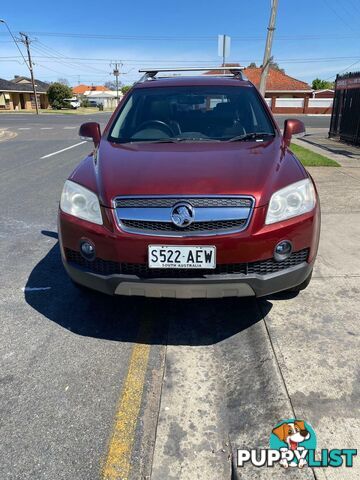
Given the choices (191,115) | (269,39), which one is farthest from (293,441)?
(269,39)

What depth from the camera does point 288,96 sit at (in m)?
56.0

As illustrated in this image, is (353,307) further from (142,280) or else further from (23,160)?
(23,160)

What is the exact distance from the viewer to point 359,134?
41.3ft

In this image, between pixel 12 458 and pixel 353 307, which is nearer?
pixel 12 458

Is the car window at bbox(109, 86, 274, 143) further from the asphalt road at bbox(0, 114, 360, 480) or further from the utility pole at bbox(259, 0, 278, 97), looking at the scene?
the utility pole at bbox(259, 0, 278, 97)

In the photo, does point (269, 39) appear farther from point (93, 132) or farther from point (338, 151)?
point (93, 132)

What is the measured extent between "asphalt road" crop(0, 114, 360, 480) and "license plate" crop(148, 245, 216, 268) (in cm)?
71

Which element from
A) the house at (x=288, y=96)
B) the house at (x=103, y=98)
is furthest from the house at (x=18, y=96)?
the house at (x=288, y=96)

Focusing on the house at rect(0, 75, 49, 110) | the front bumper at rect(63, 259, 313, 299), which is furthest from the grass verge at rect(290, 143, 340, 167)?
the house at rect(0, 75, 49, 110)

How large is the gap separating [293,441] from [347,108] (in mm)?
13509

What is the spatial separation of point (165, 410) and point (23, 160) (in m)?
10.2

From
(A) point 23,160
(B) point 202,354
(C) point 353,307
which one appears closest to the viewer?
(B) point 202,354

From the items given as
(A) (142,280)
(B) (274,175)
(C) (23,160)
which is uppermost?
(B) (274,175)

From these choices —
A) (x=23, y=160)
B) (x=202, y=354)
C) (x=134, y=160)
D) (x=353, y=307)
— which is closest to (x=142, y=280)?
(x=202, y=354)
